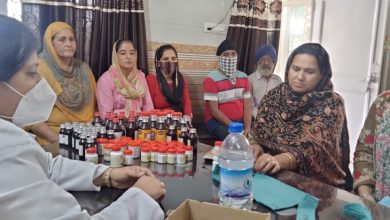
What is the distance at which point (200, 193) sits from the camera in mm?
1110

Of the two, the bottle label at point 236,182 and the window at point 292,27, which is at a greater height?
the window at point 292,27

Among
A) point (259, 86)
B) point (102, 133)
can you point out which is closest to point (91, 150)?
point (102, 133)

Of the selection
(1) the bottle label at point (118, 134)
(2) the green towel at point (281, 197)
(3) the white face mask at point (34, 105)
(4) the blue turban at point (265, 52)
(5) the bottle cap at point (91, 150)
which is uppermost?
(4) the blue turban at point (265, 52)

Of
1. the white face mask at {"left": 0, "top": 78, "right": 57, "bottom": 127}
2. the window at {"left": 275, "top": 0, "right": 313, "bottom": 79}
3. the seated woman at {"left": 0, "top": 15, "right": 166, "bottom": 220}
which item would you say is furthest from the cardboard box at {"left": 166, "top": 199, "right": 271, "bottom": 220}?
the window at {"left": 275, "top": 0, "right": 313, "bottom": 79}

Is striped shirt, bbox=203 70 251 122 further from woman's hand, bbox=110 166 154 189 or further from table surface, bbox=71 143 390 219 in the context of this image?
woman's hand, bbox=110 166 154 189

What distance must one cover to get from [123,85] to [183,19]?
100cm

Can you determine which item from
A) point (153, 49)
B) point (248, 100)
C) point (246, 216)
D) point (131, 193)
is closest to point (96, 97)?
point (153, 49)

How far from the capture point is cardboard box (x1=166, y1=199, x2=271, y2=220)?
2.50 ft

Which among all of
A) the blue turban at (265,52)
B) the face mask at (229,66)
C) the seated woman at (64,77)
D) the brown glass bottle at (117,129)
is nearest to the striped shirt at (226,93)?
the face mask at (229,66)

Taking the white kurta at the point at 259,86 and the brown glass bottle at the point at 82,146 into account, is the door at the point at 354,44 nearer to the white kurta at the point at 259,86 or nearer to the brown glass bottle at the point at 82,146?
the white kurta at the point at 259,86

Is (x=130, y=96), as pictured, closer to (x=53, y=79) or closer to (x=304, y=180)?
(x=53, y=79)

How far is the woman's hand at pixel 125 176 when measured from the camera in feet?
3.66

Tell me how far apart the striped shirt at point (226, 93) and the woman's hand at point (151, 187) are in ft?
6.85

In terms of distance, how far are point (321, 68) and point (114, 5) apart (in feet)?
5.89
